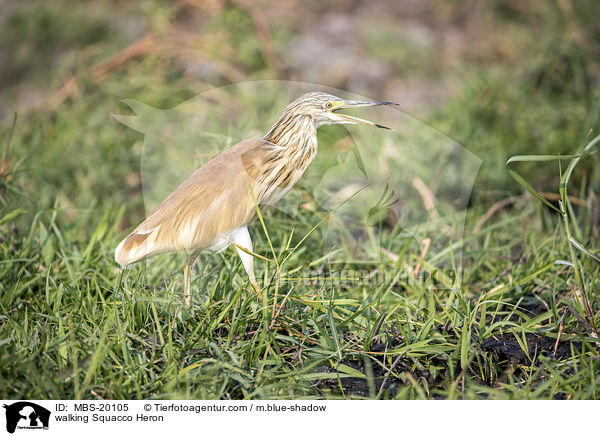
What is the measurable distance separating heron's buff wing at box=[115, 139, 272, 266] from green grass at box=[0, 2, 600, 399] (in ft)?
0.53

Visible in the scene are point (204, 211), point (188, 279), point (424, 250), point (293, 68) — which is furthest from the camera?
point (293, 68)

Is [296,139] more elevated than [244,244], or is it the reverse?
[296,139]

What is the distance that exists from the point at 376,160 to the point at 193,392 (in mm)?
1442

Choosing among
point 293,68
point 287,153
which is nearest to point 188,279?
point 287,153

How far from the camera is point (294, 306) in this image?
181 cm

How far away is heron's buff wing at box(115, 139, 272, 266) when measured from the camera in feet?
5.35

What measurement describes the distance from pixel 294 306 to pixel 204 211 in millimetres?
418

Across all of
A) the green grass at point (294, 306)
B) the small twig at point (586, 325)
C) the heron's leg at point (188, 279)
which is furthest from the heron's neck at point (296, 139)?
the small twig at point (586, 325)

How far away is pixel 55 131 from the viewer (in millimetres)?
3355

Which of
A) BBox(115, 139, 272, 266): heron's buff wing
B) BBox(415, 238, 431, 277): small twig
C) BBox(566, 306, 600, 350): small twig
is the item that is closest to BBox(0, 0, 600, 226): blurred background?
BBox(415, 238, 431, 277): small twig

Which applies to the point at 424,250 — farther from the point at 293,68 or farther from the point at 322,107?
the point at 293,68

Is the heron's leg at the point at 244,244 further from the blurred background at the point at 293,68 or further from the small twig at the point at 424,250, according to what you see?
the blurred background at the point at 293,68

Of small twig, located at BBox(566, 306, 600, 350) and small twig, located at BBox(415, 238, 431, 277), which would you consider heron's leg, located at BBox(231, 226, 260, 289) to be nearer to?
small twig, located at BBox(415, 238, 431, 277)
